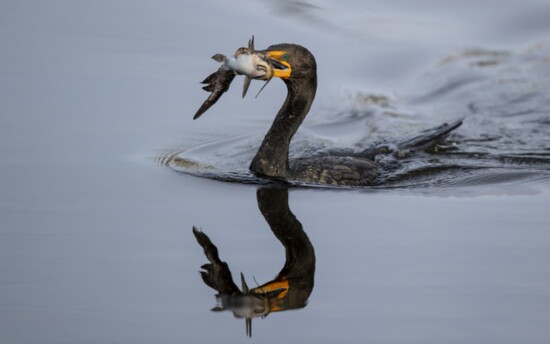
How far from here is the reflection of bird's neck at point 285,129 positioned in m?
9.16

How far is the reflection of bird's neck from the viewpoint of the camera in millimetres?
9164

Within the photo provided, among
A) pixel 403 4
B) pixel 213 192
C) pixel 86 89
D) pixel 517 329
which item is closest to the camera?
pixel 517 329

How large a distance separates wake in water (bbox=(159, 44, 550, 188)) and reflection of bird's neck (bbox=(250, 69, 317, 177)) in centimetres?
14

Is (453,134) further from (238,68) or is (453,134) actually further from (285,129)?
(238,68)

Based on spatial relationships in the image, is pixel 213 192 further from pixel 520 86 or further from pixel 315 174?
pixel 520 86

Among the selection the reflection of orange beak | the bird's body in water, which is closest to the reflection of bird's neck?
the bird's body in water

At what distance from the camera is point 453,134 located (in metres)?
11.6

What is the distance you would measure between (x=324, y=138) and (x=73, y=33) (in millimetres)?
3650

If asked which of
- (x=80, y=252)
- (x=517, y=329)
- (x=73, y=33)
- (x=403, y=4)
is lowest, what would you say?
(x=517, y=329)

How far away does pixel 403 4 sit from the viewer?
51.9ft

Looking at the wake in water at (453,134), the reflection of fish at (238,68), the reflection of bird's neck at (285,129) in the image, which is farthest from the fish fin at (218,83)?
the wake in water at (453,134)

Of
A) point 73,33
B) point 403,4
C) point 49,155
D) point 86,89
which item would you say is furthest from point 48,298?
point 403,4

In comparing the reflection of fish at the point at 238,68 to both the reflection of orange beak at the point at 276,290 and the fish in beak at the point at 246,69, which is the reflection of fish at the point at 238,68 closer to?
the fish in beak at the point at 246,69

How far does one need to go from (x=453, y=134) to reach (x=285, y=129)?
2.97m
